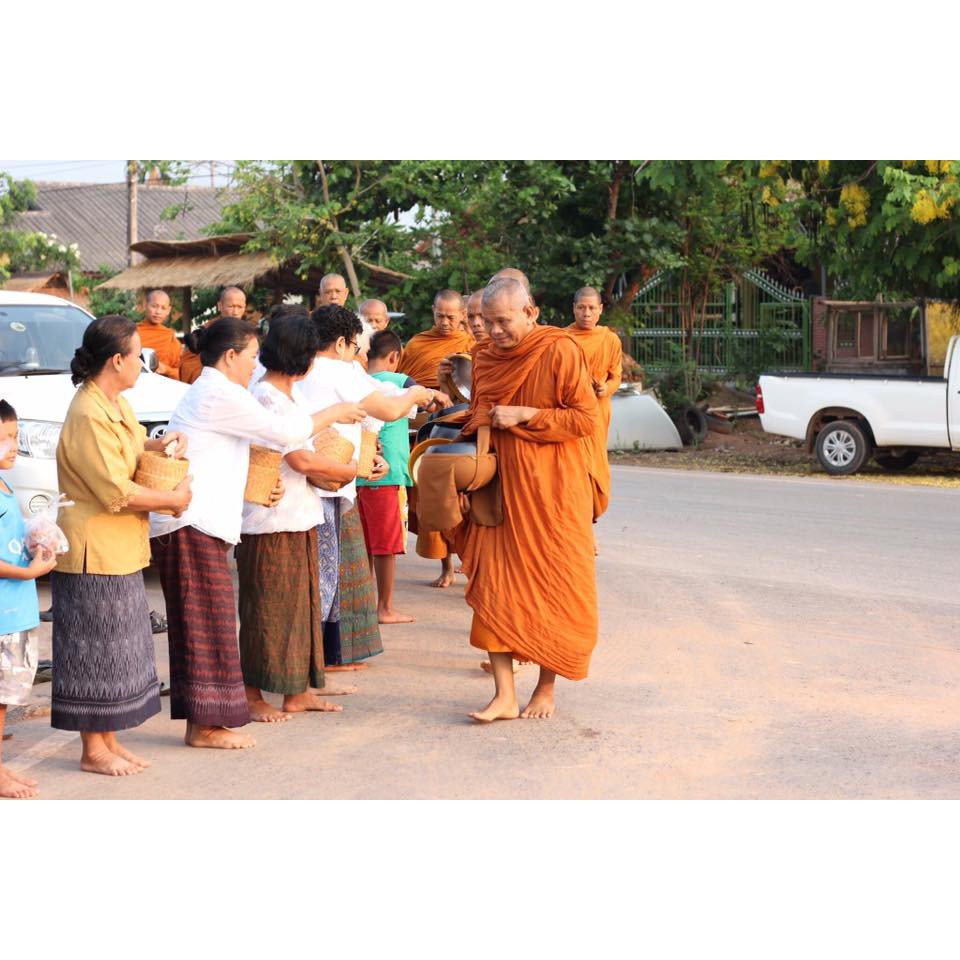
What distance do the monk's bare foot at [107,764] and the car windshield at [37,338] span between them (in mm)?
4924

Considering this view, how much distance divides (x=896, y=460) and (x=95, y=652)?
14005mm

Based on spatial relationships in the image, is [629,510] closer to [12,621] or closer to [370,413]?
[370,413]

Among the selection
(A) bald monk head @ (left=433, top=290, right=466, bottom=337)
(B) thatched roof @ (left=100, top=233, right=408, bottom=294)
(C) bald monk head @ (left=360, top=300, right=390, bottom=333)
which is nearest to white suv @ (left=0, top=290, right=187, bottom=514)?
(C) bald monk head @ (left=360, top=300, right=390, bottom=333)

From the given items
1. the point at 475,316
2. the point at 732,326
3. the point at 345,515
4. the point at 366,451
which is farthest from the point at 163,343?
the point at 732,326

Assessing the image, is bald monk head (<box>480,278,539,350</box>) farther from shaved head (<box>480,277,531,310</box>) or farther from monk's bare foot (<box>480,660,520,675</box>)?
monk's bare foot (<box>480,660,520,675</box>)

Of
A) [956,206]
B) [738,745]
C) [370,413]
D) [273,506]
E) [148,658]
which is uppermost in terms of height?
[956,206]

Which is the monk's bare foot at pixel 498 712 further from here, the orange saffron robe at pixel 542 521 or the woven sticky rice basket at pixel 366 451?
the woven sticky rice basket at pixel 366 451

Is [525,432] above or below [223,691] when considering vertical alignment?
above

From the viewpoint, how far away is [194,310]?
24.5m

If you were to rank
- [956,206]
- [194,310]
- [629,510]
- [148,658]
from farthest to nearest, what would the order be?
[194,310] < [956,206] < [629,510] < [148,658]

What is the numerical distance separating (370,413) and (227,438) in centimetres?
86

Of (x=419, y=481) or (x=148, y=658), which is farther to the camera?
(x=419, y=481)

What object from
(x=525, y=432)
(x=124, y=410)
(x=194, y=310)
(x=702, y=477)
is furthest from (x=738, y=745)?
(x=194, y=310)

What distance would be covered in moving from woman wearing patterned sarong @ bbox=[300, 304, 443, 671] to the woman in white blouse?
2.53 feet
